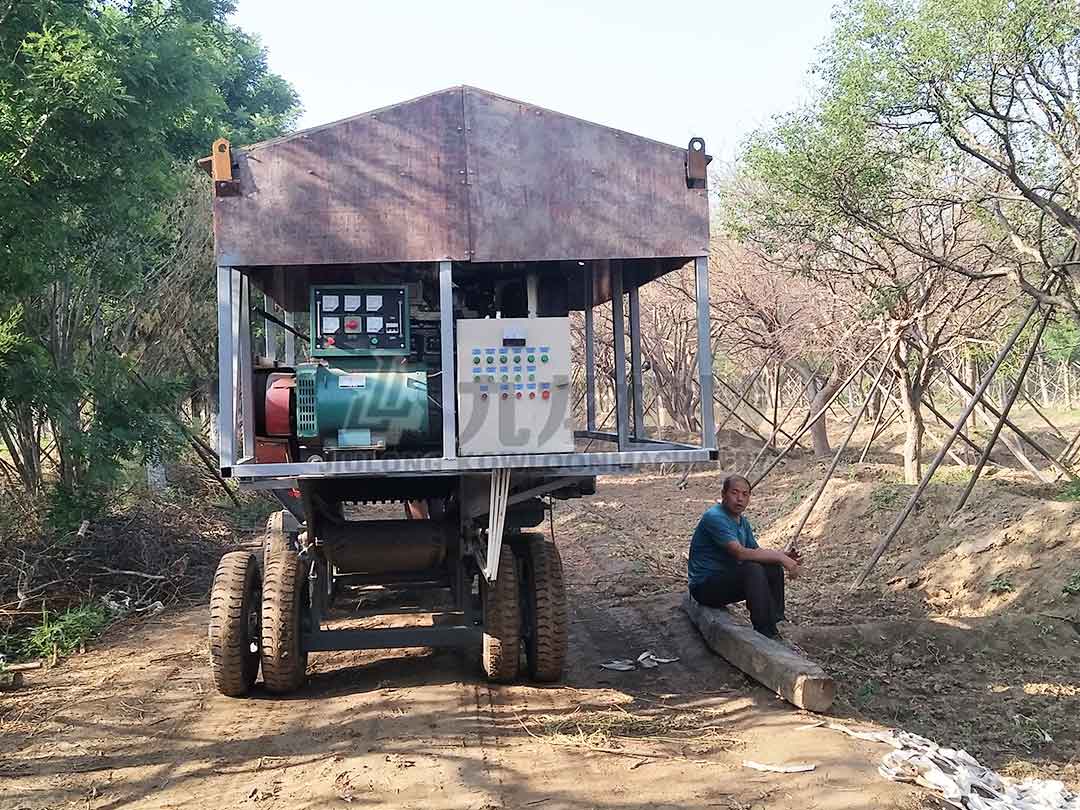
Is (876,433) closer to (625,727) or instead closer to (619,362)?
(619,362)

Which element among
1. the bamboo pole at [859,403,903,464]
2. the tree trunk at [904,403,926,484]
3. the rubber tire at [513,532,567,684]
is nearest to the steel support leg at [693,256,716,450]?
the rubber tire at [513,532,567,684]

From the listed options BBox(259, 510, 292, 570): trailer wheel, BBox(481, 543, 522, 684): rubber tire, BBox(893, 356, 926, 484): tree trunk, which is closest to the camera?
BBox(481, 543, 522, 684): rubber tire

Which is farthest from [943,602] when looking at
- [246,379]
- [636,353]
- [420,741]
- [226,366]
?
[226,366]

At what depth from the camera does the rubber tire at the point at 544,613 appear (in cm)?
634

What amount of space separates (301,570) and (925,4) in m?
8.16

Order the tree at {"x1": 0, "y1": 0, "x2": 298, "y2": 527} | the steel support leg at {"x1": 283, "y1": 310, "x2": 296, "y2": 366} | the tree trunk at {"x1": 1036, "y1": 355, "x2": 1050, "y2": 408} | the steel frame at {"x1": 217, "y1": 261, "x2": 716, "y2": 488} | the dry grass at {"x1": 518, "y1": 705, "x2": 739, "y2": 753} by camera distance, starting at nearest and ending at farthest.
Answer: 1. the dry grass at {"x1": 518, "y1": 705, "x2": 739, "y2": 753}
2. the steel frame at {"x1": 217, "y1": 261, "x2": 716, "y2": 488}
3. the steel support leg at {"x1": 283, "y1": 310, "x2": 296, "y2": 366}
4. the tree at {"x1": 0, "y1": 0, "x2": 298, "y2": 527}
5. the tree trunk at {"x1": 1036, "y1": 355, "x2": 1050, "y2": 408}


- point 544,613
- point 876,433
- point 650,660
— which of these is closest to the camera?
point 544,613

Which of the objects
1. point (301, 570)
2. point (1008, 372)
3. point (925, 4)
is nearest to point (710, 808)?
point (301, 570)

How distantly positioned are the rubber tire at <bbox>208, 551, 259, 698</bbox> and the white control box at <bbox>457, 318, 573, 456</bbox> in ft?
6.31

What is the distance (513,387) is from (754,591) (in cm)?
253

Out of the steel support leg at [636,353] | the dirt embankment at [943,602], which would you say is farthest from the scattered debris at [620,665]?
the steel support leg at [636,353]

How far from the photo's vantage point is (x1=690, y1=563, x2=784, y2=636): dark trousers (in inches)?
264

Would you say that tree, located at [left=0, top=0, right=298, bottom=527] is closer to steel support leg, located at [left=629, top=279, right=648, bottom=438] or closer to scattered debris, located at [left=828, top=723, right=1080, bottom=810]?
steel support leg, located at [left=629, top=279, right=648, bottom=438]

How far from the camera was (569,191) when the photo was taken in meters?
5.52
